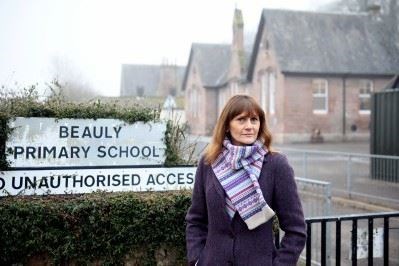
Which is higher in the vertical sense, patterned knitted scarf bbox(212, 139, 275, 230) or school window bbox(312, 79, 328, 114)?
school window bbox(312, 79, 328, 114)

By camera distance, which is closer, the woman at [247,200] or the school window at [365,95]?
the woman at [247,200]

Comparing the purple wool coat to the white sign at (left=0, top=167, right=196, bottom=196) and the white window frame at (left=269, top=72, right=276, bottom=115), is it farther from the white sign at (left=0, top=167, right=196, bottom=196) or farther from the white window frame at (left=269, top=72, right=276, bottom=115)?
the white window frame at (left=269, top=72, right=276, bottom=115)

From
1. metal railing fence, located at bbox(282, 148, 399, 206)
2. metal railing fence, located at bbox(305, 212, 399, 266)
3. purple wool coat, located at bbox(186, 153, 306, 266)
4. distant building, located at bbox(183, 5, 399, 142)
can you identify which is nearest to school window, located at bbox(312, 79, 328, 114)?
distant building, located at bbox(183, 5, 399, 142)

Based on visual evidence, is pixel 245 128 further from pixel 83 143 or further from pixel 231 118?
pixel 83 143

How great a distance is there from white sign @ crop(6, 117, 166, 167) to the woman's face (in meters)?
2.00

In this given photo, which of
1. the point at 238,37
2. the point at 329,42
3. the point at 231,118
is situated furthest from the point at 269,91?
the point at 231,118

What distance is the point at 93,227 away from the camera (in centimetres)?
418

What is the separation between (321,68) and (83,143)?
30287 millimetres

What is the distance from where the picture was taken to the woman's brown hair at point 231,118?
10.0 feet

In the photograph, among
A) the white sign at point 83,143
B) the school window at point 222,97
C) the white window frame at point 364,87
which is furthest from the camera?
Answer: the school window at point 222,97

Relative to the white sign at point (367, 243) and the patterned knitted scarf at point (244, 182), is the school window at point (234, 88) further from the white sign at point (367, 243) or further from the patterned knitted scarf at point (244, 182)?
the patterned knitted scarf at point (244, 182)

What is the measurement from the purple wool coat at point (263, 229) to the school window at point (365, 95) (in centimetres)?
3372

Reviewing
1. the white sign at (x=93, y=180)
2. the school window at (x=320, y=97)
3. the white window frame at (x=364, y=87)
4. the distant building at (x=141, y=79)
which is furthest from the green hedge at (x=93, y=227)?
the distant building at (x=141, y=79)

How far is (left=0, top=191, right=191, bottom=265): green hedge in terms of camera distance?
402 centimetres
